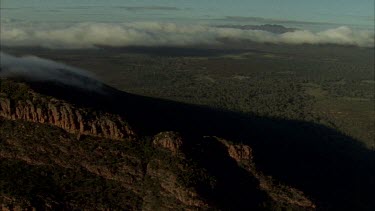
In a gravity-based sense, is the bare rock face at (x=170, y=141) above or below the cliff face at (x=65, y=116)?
below

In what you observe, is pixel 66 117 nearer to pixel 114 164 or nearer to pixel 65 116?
pixel 65 116

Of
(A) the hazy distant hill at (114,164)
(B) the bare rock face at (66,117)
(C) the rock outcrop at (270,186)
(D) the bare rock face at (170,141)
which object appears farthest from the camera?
(B) the bare rock face at (66,117)

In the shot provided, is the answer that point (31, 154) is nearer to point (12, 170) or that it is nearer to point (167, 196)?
point (12, 170)

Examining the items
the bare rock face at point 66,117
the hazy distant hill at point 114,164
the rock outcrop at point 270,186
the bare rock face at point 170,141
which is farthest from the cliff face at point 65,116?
the rock outcrop at point 270,186

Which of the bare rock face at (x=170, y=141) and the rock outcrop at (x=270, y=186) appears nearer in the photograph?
the rock outcrop at (x=270, y=186)

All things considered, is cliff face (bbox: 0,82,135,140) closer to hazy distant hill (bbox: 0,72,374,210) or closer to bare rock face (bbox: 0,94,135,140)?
bare rock face (bbox: 0,94,135,140)

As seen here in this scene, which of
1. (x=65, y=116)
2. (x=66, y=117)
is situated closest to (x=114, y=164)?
(x=66, y=117)

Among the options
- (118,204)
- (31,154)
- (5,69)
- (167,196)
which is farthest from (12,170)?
(5,69)

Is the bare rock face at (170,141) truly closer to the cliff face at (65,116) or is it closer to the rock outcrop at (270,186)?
the cliff face at (65,116)
